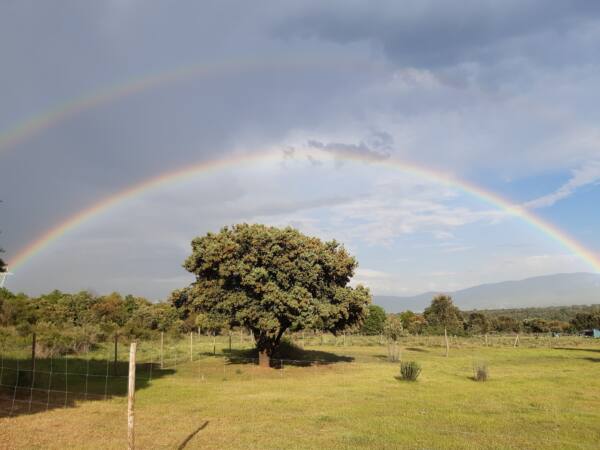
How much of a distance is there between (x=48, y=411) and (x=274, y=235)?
15.4m

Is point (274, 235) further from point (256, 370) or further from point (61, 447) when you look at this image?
point (61, 447)

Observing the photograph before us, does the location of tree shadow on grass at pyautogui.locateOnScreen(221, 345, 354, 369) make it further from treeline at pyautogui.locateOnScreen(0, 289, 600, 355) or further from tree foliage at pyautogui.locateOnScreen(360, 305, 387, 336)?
tree foliage at pyautogui.locateOnScreen(360, 305, 387, 336)

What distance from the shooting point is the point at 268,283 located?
2678 cm

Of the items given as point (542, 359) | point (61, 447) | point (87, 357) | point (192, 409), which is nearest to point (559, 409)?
point (192, 409)

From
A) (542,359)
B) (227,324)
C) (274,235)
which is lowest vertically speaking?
(542,359)

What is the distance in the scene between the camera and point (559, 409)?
16.4m

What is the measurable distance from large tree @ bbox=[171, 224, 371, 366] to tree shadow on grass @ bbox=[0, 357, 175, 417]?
526 cm

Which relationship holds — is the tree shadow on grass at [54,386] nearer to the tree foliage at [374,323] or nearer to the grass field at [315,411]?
the grass field at [315,411]

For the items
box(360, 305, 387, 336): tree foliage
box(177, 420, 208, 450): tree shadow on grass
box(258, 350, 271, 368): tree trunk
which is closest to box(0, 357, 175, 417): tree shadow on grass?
box(258, 350, 271, 368): tree trunk

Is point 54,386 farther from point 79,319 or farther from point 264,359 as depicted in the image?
point 79,319

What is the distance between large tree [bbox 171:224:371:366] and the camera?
26.8 metres

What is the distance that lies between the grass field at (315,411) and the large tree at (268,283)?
3263 mm

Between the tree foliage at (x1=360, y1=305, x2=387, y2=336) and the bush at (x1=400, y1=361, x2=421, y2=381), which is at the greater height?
the tree foliage at (x1=360, y1=305, x2=387, y2=336)

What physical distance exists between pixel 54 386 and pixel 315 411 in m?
12.2
